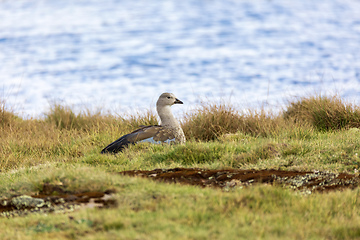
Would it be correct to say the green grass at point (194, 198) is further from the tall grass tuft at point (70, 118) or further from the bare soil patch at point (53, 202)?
the tall grass tuft at point (70, 118)

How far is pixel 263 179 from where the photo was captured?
6.25 meters

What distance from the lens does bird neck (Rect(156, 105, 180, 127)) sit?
10.1 metres

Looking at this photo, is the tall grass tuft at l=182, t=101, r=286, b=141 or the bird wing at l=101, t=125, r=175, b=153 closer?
the bird wing at l=101, t=125, r=175, b=153

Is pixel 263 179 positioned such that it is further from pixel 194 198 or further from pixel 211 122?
pixel 211 122

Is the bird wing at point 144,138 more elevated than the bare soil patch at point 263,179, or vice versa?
the bird wing at point 144,138

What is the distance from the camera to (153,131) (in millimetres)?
9750

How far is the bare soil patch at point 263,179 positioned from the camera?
602 cm

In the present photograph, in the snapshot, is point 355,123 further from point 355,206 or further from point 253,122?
point 355,206

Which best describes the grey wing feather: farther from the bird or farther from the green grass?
the green grass

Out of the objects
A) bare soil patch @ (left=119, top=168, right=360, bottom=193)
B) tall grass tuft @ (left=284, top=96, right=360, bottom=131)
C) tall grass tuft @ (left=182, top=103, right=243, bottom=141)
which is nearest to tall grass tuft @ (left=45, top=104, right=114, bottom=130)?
tall grass tuft @ (left=182, top=103, right=243, bottom=141)

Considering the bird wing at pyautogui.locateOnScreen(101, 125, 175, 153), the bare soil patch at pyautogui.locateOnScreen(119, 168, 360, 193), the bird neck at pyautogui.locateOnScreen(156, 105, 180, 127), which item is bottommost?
the bare soil patch at pyautogui.locateOnScreen(119, 168, 360, 193)

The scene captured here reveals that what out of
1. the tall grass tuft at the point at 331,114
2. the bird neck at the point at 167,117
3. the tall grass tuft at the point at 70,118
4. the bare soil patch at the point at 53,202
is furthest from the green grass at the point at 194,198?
the tall grass tuft at the point at 70,118

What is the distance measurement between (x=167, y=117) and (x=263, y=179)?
4.43 m

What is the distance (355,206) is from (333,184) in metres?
1.15
